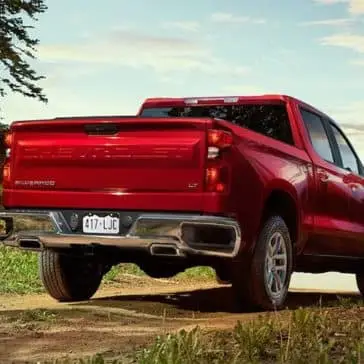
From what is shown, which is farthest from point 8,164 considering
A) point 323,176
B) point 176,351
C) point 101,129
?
point 176,351

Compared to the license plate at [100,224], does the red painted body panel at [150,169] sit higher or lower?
higher

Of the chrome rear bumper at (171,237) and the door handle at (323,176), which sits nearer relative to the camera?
the chrome rear bumper at (171,237)

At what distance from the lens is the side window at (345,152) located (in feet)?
32.7

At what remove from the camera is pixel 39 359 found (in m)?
5.47

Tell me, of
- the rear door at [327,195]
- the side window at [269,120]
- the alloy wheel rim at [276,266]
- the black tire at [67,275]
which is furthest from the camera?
the rear door at [327,195]

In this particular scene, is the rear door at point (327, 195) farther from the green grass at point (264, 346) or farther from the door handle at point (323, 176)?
the green grass at point (264, 346)

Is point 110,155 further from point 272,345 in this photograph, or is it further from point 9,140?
point 272,345

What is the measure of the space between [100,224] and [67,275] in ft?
4.78

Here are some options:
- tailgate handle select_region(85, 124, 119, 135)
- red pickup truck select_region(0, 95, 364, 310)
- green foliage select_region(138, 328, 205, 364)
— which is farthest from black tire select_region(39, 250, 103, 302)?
green foliage select_region(138, 328, 205, 364)

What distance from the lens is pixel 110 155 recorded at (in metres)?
7.47

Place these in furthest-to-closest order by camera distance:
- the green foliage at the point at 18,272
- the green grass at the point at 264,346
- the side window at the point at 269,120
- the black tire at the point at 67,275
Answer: the green foliage at the point at 18,272 < the side window at the point at 269,120 < the black tire at the point at 67,275 < the green grass at the point at 264,346

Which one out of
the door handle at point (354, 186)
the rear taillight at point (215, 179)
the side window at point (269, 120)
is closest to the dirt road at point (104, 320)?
the rear taillight at point (215, 179)

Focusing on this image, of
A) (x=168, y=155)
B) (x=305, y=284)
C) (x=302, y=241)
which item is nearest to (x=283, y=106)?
(x=302, y=241)

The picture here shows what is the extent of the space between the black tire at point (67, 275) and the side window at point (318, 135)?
2.53m
